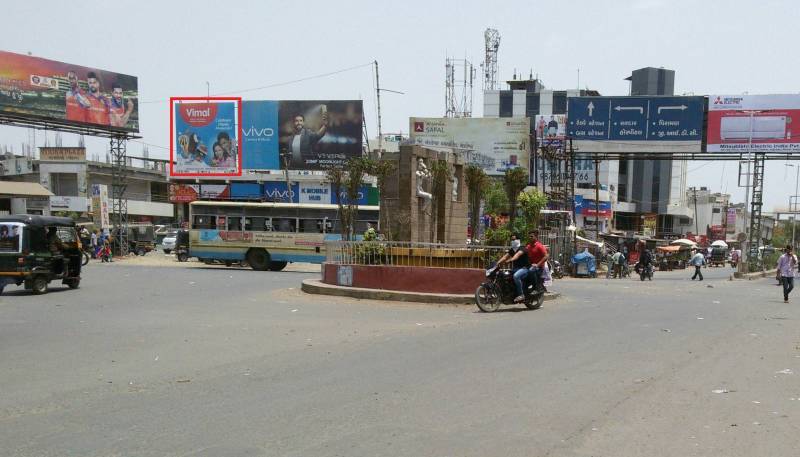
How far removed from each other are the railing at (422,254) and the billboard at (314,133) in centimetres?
2495

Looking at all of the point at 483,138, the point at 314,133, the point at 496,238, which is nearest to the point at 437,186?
the point at 496,238

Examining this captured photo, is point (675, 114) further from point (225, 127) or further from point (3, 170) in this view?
point (3, 170)

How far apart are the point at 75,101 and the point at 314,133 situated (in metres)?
13.7

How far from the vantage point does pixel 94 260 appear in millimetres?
37188

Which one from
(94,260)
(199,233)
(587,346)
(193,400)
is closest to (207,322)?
(193,400)

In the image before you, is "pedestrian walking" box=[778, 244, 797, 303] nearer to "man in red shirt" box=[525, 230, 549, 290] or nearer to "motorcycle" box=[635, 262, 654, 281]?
"man in red shirt" box=[525, 230, 549, 290]

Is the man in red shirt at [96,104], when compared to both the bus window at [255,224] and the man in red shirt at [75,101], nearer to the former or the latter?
the man in red shirt at [75,101]

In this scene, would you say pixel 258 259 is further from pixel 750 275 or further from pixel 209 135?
pixel 750 275

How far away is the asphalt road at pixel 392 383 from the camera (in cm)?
490

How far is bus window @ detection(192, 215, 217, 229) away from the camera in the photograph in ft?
98.4

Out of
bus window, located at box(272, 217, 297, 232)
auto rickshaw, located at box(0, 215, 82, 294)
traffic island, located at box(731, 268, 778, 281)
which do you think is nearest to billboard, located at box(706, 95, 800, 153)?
traffic island, located at box(731, 268, 778, 281)

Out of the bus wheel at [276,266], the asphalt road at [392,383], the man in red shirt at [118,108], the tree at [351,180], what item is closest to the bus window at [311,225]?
the bus wheel at [276,266]

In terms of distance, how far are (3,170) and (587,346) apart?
58.0 metres

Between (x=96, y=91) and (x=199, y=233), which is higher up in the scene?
(x=96, y=91)
